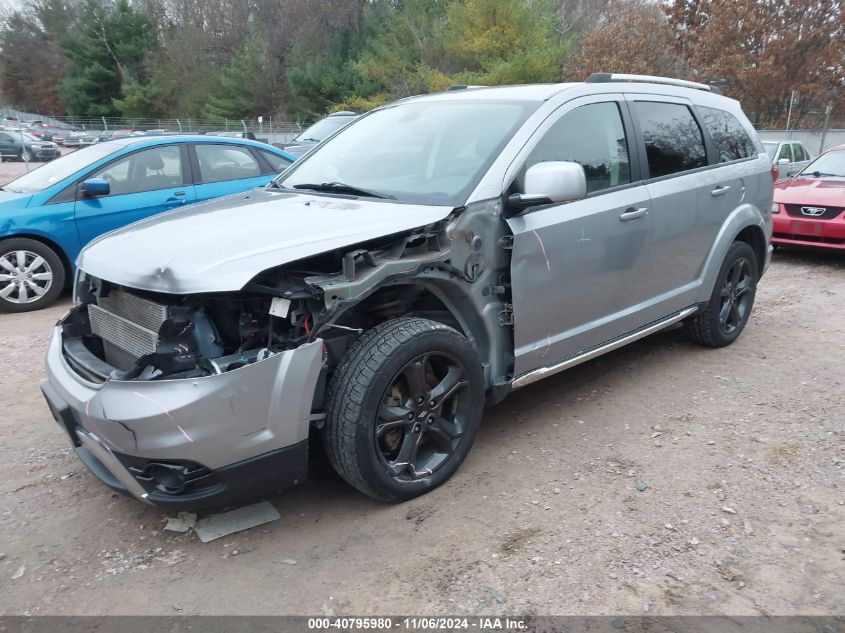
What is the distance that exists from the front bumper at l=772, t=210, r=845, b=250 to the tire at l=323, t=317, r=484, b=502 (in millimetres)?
6600

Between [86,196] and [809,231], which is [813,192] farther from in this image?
[86,196]

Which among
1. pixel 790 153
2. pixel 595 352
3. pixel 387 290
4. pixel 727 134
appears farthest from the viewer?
pixel 790 153

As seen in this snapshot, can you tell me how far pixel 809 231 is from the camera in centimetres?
825

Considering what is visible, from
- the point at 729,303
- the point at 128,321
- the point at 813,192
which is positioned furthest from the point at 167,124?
the point at 128,321

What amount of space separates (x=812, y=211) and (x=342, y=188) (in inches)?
271

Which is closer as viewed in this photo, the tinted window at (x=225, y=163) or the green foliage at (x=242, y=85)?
the tinted window at (x=225, y=163)

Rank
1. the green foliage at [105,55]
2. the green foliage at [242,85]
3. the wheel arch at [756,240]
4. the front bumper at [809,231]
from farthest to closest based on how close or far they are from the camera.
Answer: the green foliage at [105,55] < the green foliage at [242,85] < the front bumper at [809,231] < the wheel arch at [756,240]

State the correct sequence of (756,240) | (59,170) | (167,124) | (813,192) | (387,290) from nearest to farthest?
(387,290), (756,240), (59,170), (813,192), (167,124)

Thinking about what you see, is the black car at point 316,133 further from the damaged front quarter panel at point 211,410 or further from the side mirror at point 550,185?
the damaged front quarter panel at point 211,410

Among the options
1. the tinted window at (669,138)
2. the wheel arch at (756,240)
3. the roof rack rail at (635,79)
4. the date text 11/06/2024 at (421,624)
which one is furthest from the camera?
the wheel arch at (756,240)

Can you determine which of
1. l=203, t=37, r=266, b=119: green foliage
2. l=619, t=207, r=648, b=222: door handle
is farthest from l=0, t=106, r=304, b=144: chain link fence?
l=619, t=207, r=648, b=222: door handle

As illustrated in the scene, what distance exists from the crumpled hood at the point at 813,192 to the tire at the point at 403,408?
680cm

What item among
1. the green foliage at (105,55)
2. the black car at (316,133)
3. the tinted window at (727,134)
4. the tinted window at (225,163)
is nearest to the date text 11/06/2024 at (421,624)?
the tinted window at (727,134)

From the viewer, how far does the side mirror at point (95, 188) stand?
21.2ft
